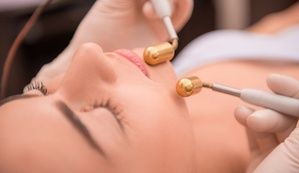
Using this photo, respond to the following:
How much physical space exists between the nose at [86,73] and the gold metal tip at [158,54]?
55 millimetres

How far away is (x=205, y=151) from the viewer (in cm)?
70

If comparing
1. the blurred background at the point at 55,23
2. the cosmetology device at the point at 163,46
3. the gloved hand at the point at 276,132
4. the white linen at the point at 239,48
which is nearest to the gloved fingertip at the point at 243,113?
the gloved hand at the point at 276,132

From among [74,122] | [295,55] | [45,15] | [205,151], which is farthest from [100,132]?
[45,15]

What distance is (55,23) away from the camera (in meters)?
1.40

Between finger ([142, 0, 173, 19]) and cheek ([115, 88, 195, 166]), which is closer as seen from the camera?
cheek ([115, 88, 195, 166])

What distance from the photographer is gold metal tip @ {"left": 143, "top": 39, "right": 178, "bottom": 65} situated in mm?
594

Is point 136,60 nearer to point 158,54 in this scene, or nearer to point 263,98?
point 158,54

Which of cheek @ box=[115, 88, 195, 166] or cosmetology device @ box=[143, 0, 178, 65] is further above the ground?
cosmetology device @ box=[143, 0, 178, 65]

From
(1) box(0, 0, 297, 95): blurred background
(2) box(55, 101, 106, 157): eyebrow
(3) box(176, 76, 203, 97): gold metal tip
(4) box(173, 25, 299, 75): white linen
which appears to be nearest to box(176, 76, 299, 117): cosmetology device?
(3) box(176, 76, 203, 97): gold metal tip

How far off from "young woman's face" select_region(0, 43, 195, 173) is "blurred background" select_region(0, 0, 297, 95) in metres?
0.53

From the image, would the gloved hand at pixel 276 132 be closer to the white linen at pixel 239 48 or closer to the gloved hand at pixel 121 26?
the gloved hand at pixel 121 26

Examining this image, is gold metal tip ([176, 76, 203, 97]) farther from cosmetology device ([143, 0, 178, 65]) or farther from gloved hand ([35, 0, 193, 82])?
gloved hand ([35, 0, 193, 82])

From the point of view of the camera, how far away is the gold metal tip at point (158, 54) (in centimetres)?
59

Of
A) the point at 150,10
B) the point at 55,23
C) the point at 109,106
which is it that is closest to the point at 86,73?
the point at 109,106
